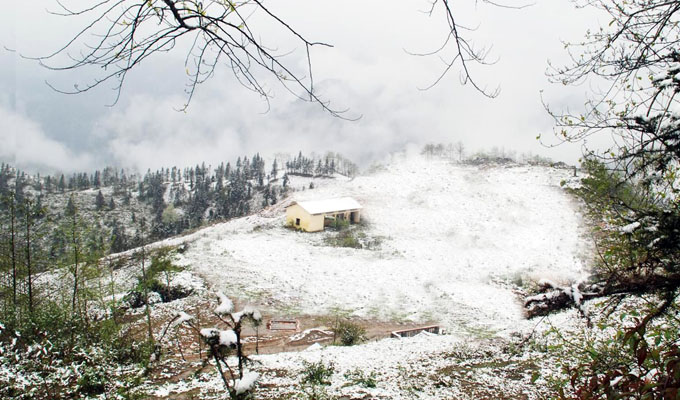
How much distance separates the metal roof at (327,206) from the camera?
3269 cm

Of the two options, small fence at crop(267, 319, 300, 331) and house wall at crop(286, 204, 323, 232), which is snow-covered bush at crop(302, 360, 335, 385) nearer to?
small fence at crop(267, 319, 300, 331)

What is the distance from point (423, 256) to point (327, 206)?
1077 cm

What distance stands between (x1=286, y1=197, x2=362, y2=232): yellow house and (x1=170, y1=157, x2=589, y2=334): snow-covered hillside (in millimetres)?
1305

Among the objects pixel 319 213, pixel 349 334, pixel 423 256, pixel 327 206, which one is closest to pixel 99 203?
pixel 327 206

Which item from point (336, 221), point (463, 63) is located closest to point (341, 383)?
point (463, 63)

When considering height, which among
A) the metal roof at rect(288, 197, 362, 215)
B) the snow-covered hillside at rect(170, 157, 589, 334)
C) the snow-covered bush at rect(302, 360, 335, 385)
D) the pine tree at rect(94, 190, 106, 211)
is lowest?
the pine tree at rect(94, 190, 106, 211)

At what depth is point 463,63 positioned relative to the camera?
2314mm

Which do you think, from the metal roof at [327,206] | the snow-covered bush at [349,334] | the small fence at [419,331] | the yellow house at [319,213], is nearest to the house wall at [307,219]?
the yellow house at [319,213]

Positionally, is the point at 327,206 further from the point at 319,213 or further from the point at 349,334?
the point at 349,334

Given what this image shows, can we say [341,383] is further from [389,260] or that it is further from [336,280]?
[389,260]

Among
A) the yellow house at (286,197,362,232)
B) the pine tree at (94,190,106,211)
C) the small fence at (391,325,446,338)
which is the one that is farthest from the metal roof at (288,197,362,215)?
the pine tree at (94,190,106,211)

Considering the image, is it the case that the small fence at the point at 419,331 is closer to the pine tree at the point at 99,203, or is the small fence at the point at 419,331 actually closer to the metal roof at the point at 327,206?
the metal roof at the point at 327,206

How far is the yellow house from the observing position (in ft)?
106

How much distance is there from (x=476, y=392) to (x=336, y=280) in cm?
1408
